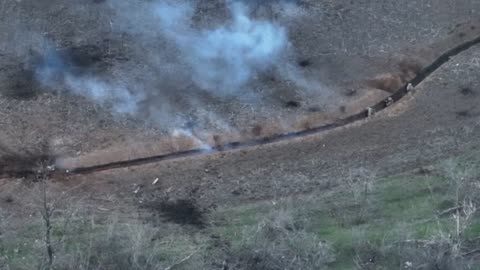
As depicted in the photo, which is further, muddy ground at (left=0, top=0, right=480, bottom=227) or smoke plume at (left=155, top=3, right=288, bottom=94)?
smoke plume at (left=155, top=3, right=288, bottom=94)

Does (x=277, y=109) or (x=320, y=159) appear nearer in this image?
(x=320, y=159)

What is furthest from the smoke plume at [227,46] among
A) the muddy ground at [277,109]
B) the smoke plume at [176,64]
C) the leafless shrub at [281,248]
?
the leafless shrub at [281,248]

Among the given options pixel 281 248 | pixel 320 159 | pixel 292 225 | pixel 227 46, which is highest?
pixel 227 46

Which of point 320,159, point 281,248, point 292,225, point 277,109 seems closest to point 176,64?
point 277,109

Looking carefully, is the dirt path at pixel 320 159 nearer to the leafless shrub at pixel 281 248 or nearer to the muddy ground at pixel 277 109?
the muddy ground at pixel 277 109

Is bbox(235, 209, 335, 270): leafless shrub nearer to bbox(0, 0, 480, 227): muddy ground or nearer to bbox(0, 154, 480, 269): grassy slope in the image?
bbox(0, 154, 480, 269): grassy slope

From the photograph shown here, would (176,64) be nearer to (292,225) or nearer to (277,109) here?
(277,109)

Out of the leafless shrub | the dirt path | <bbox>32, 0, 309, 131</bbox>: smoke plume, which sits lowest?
the leafless shrub

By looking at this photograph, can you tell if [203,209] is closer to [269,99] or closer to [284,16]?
[269,99]

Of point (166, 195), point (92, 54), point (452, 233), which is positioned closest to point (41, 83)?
point (92, 54)

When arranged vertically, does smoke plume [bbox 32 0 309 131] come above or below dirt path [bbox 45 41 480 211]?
above

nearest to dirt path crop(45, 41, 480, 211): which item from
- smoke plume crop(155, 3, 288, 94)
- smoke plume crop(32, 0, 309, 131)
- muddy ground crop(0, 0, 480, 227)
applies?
muddy ground crop(0, 0, 480, 227)
